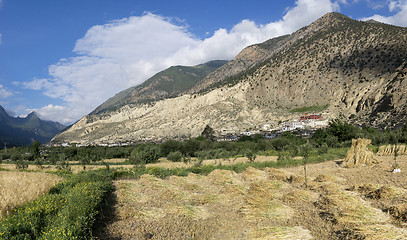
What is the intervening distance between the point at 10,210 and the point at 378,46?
107647mm

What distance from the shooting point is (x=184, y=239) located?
7.41 metres

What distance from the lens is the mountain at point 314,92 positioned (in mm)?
71375

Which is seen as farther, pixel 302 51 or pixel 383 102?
pixel 302 51

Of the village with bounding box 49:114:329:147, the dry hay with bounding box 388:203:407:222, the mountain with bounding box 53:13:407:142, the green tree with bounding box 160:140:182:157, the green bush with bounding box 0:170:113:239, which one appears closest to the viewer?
the green bush with bounding box 0:170:113:239

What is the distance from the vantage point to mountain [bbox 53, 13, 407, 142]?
71.4 metres

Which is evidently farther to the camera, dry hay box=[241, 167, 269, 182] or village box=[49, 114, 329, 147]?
village box=[49, 114, 329, 147]

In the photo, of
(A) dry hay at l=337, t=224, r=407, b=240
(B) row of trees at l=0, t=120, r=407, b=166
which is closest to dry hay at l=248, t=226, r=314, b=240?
(A) dry hay at l=337, t=224, r=407, b=240

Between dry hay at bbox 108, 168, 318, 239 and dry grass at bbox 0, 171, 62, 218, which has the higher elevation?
dry grass at bbox 0, 171, 62, 218

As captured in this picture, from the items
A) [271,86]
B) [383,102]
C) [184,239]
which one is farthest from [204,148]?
[271,86]

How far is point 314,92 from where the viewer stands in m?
92.2

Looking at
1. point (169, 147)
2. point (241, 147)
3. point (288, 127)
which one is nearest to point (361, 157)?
point (241, 147)

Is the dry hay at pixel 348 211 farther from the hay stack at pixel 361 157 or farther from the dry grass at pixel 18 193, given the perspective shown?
the dry grass at pixel 18 193

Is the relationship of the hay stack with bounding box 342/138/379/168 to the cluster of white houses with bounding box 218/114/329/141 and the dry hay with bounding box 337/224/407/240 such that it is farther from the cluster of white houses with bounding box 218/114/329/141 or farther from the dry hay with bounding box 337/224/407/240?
the cluster of white houses with bounding box 218/114/329/141

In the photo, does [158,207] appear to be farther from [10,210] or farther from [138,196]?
[10,210]
